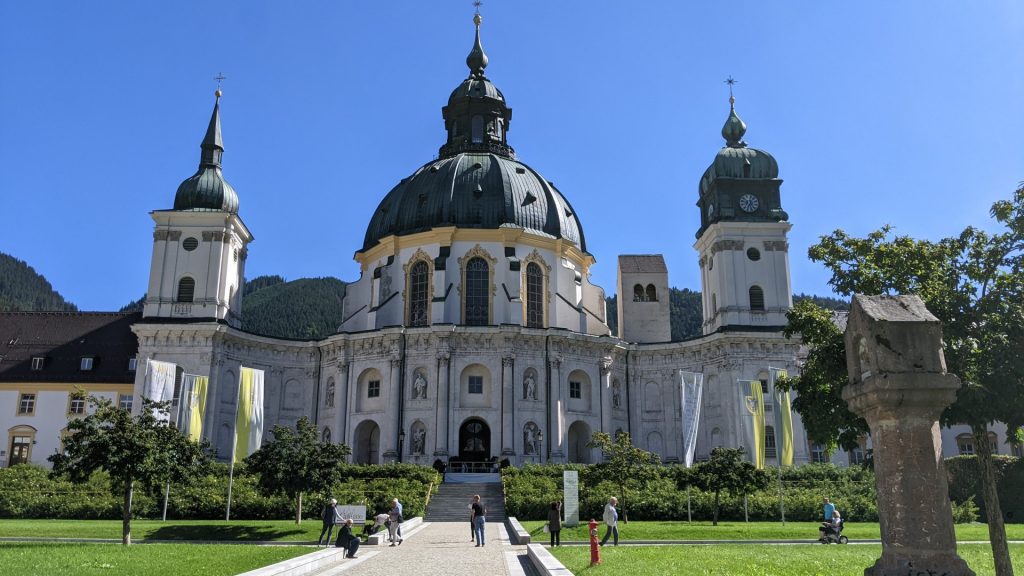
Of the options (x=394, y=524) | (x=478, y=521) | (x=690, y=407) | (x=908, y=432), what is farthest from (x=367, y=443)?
(x=908, y=432)

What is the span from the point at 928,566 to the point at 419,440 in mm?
47438

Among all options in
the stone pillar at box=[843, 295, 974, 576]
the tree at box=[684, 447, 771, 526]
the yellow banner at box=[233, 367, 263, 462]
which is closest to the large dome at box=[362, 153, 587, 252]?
the yellow banner at box=[233, 367, 263, 462]

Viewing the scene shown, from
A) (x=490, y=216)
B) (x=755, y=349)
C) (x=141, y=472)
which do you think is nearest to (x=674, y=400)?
(x=755, y=349)

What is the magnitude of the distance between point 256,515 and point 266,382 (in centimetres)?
2551

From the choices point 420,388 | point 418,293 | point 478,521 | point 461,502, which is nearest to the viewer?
point 478,521

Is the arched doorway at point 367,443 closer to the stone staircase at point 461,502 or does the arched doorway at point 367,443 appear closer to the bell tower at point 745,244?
the stone staircase at point 461,502

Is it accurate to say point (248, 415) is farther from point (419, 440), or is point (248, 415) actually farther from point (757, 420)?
point (757, 420)

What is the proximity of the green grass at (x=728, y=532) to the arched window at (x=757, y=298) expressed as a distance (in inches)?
1152

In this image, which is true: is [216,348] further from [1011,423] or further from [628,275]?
[1011,423]

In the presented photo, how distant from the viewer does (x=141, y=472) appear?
2792cm

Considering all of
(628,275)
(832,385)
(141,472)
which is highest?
(628,275)

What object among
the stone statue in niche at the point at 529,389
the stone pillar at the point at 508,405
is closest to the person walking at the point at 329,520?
the stone pillar at the point at 508,405

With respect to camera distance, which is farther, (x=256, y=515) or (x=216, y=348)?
(x=216, y=348)

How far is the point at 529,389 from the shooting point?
57.5 m
